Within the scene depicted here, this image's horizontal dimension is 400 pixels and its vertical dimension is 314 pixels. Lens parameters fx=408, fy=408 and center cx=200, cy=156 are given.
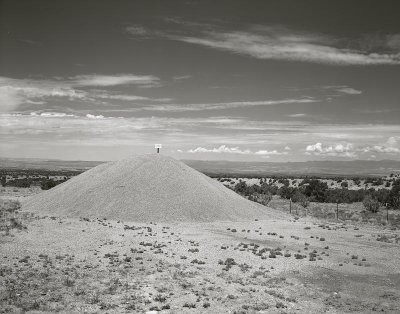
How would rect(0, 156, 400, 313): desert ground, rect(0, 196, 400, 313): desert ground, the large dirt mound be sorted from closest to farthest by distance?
rect(0, 196, 400, 313): desert ground < rect(0, 156, 400, 313): desert ground < the large dirt mound

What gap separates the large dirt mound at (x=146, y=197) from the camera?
3045cm

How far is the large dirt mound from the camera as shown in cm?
3045

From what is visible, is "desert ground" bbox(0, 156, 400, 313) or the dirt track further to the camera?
"desert ground" bbox(0, 156, 400, 313)

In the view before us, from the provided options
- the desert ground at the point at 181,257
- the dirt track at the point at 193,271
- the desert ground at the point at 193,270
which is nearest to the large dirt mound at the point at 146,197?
the desert ground at the point at 181,257

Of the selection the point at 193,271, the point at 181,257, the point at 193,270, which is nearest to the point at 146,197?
the point at 181,257

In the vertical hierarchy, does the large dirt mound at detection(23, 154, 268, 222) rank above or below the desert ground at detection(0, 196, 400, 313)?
above

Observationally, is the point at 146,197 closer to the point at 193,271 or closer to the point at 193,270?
the point at 193,270

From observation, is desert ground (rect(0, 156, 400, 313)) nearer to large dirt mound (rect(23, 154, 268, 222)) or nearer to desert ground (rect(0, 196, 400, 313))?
desert ground (rect(0, 196, 400, 313))

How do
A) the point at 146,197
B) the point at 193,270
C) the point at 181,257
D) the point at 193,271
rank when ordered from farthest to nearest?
1. the point at 146,197
2. the point at 181,257
3. the point at 193,270
4. the point at 193,271

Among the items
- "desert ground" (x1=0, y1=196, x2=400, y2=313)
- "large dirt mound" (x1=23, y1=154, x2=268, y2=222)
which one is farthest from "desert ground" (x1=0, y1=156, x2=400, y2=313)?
"large dirt mound" (x1=23, y1=154, x2=268, y2=222)

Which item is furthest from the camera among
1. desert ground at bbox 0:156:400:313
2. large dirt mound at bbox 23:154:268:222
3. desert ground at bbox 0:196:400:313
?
large dirt mound at bbox 23:154:268:222

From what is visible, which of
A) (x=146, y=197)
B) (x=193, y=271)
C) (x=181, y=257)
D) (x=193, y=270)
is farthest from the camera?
(x=146, y=197)

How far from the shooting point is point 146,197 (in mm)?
32500

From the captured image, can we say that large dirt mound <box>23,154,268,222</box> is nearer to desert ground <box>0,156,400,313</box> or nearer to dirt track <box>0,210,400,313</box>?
desert ground <box>0,156,400,313</box>
